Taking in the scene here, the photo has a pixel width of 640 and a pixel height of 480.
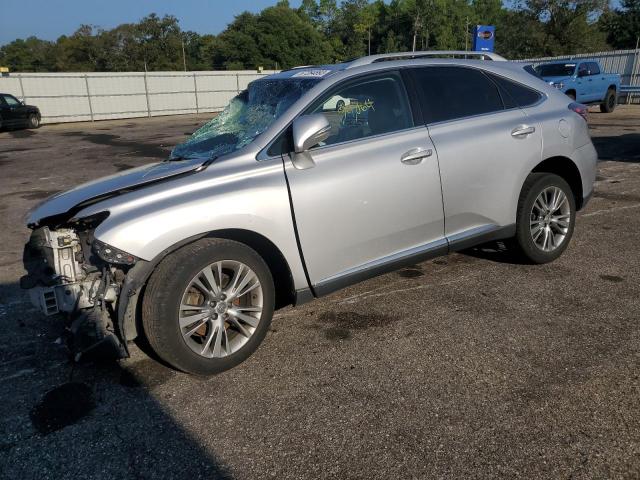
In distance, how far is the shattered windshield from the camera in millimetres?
3514

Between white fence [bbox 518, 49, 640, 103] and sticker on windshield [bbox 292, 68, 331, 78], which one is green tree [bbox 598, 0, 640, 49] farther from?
sticker on windshield [bbox 292, 68, 331, 78]

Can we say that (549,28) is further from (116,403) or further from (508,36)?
(116,403)

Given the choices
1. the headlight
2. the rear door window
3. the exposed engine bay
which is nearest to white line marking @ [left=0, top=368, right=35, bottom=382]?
the exposed engine bay

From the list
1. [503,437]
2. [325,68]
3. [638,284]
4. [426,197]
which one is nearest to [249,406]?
[503,437]

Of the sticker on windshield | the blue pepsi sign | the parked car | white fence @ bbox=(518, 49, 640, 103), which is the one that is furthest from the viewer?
the blue pepsi sign

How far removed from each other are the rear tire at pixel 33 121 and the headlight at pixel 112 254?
24.8 m

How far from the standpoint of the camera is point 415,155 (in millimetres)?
3662

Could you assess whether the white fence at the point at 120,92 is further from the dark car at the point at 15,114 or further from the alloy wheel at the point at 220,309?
the alloy wheel at the point at 220,309

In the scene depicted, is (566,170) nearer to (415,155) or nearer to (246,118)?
(415,155)

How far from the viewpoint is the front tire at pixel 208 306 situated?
289 centimetres

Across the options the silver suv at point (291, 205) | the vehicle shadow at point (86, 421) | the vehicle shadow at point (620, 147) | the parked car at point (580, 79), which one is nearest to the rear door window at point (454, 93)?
the silver suv at point (291, 205)

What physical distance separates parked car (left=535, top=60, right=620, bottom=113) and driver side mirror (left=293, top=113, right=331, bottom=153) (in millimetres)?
16873

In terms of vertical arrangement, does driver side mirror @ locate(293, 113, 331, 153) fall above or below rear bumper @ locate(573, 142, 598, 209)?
above

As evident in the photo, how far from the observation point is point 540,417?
260 centimetres
